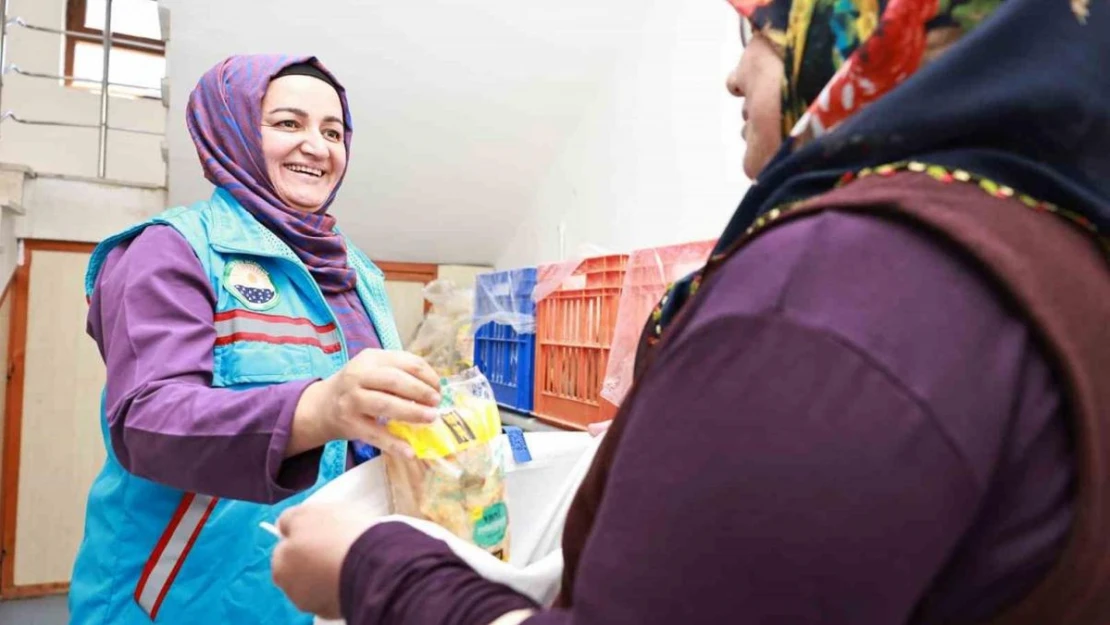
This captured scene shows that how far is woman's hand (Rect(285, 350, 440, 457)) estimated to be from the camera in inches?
27.7

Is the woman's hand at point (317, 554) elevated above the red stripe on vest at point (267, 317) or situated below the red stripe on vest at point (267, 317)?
below

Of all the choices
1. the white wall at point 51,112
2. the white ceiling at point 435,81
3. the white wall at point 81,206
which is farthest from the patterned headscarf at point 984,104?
the white wall at point 51,112

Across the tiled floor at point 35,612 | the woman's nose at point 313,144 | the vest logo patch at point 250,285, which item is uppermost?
the woman's nose at point 313,144

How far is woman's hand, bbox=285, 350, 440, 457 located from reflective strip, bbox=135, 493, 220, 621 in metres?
0.29

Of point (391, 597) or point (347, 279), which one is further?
point (347, 279)

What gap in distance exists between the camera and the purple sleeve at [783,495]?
0.32 m

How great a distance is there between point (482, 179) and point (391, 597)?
2.66 m

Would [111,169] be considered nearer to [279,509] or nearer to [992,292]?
[279,509]

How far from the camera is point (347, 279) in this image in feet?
3.97

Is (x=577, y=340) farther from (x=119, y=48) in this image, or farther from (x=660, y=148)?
(x=119, y=48)

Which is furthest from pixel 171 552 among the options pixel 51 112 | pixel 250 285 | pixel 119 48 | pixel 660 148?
pixel 119 48

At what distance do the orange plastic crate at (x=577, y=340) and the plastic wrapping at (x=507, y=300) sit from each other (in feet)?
0.22

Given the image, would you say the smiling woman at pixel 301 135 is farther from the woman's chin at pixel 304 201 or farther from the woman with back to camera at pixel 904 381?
the woman with back to camera at pixel 904 381

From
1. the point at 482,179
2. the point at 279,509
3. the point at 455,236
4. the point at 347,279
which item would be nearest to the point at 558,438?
the point at 279,509
